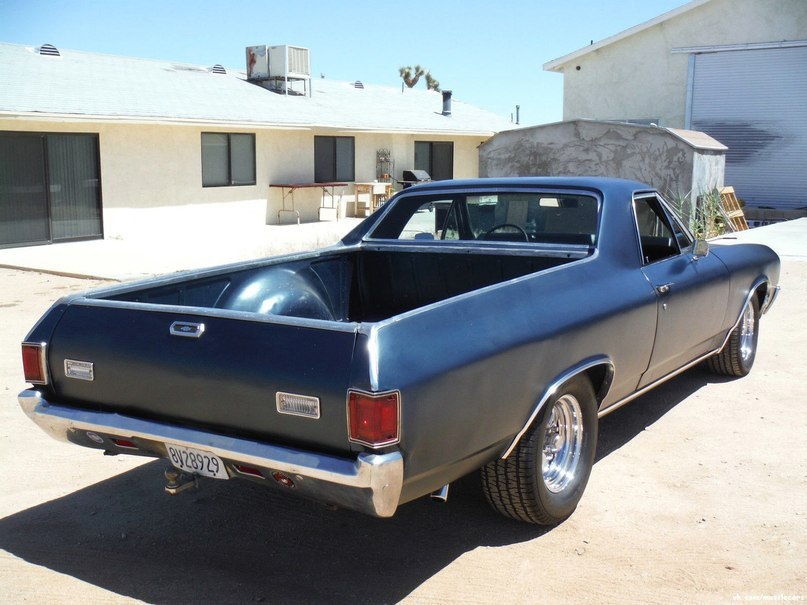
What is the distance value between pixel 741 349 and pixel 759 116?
19.7 meters

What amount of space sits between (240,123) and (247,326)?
1734cm

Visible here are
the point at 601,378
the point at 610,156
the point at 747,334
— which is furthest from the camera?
the point at 610,156

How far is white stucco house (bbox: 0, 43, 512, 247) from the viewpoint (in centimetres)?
1656

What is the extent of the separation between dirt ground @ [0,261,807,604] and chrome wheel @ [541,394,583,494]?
22cm

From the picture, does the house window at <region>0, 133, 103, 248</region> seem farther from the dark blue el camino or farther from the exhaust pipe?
the exhaust pipe

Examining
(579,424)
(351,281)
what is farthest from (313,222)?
(579,424)

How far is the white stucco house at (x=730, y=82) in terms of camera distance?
23938mm

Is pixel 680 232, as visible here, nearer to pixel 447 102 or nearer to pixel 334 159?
pixel 334 159

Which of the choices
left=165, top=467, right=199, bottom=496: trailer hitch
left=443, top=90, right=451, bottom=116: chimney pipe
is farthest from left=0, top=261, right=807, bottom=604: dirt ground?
left=443, top=90, right=451, bottom=116: chimney pipe

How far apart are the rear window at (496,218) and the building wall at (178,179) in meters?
12.1

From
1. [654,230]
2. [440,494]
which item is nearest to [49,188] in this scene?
[654,230]

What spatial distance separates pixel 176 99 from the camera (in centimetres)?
2023

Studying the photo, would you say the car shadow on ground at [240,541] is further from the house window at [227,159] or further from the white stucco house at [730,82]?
the white stucco house at [730,82]

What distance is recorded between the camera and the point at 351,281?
5.81 metres
